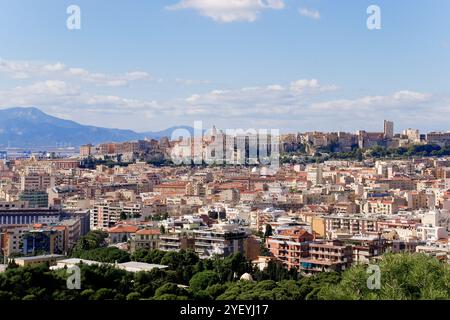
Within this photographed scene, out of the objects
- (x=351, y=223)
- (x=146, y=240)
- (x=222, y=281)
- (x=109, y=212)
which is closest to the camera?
(x=222, y=281)

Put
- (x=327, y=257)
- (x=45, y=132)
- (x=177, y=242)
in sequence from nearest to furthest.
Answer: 1. (x=327, y=257)
2. (x=177, y=242)
3. (x=45, y=132)

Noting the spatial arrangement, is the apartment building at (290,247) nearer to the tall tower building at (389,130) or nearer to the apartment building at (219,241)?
the apartment building at (219,241)

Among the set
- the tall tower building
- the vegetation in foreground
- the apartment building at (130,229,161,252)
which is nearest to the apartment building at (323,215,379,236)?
the apartment building at (130,229,161,252)

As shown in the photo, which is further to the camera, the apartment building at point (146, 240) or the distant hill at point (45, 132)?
the distant hill at point (45, 132)

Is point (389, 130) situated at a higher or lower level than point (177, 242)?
higher

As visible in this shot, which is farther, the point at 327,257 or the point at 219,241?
the point at 219,241

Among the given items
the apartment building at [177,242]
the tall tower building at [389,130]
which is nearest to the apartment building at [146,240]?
the apartment building at [177,242]

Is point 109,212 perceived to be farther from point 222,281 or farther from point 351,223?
point 222,281
